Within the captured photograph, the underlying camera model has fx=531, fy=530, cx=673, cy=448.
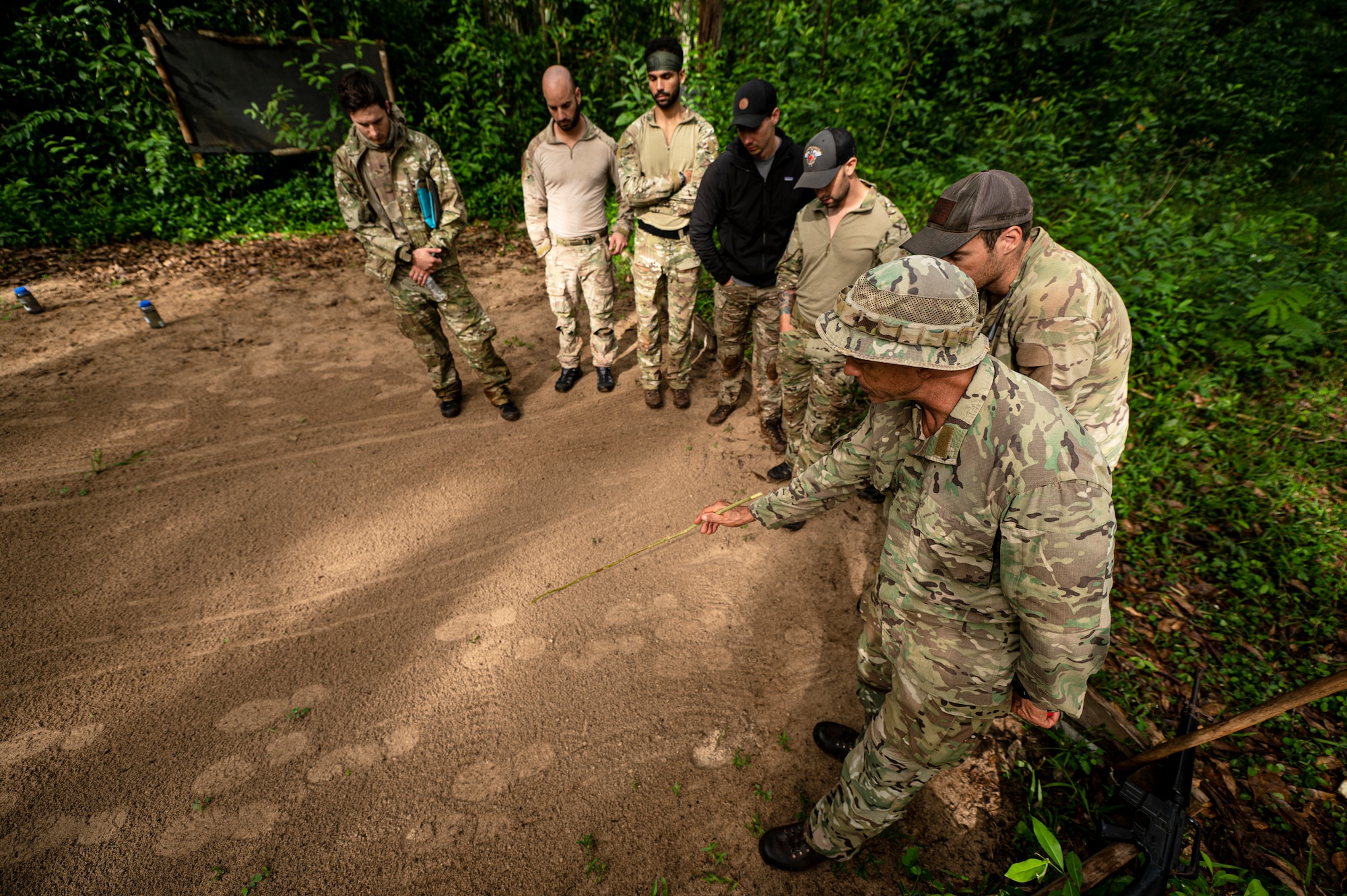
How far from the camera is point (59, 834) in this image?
→ 2.41m

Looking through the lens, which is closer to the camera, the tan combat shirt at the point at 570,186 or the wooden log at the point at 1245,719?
the wooden log at the point at 1245,719

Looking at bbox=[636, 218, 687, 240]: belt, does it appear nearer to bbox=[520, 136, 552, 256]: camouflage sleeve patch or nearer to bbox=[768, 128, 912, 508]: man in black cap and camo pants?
bbox=[520, 136, 552, 256]: camouflage sleeve patch

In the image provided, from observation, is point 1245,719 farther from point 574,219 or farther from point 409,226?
point 409,226

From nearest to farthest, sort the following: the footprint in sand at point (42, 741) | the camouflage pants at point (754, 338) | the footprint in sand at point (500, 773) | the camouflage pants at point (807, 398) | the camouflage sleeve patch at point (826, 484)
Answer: the camouflage sleeve patch at point (826, 484) < the footprint in sand at point (500, 773) < the footprint in sand at point (42, 741) < the camouflage pants at point (807, 398) < the camouflage pants at point (754, 338)

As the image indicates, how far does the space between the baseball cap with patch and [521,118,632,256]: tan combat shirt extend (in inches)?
111

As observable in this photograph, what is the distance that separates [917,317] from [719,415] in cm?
326

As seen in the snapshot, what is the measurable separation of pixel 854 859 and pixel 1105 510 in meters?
1.88

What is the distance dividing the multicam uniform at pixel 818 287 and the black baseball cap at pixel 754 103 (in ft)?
2.27

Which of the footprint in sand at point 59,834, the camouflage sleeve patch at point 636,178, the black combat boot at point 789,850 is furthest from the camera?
the camouflage sleeve patch at point 636,178

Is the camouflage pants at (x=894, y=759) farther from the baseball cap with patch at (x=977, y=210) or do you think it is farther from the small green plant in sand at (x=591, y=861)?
the baseball cap with patch at (x=977, y=210)

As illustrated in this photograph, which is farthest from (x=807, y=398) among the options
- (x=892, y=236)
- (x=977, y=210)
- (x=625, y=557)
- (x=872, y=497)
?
(x=977, y=210)

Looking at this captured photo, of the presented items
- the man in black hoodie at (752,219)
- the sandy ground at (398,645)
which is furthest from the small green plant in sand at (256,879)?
the man in black hoodie at (752,219)

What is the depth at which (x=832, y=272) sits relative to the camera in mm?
3182

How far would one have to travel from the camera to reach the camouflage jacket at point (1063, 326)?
2051mm
